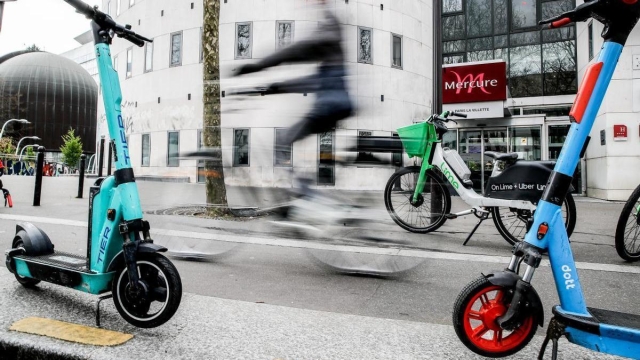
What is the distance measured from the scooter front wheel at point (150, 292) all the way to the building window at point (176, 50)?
1.80m

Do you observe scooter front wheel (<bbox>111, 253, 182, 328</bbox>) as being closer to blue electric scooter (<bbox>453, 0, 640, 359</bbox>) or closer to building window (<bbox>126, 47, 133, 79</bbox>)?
blue electric scooter (<bbox>453, 0, 640, 359</bbox>)

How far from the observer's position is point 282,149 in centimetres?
301

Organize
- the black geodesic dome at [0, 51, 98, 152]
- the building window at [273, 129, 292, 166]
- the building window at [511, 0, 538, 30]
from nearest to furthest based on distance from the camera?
the building window at [273, 129, 292, 166] < the building window at [511, 0, 538, 30] < the black geodesic dome at [0, 51, 98, 152]

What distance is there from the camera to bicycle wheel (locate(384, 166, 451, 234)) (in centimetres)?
514

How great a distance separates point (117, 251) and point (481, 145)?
43.2 ft

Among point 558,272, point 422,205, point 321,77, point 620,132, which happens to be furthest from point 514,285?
point 620,132

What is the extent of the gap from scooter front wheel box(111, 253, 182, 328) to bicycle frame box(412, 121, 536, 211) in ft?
11.6

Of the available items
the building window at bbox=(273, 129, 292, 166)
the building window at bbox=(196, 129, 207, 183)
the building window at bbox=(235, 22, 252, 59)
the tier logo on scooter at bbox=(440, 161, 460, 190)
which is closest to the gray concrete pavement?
the building window at bbox=(196, 129, 207, 183)

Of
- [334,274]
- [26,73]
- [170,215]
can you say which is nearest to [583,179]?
[334,274]

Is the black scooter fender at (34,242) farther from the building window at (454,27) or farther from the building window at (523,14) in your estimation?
the building window at (454,27)

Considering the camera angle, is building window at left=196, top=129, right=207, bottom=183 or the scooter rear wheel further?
building window at left=196, top=129, right=207, bottom=183

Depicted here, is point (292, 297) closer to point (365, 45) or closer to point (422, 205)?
point (365, 45)

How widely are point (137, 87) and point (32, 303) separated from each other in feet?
5.29

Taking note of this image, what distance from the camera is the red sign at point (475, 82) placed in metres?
13.3
